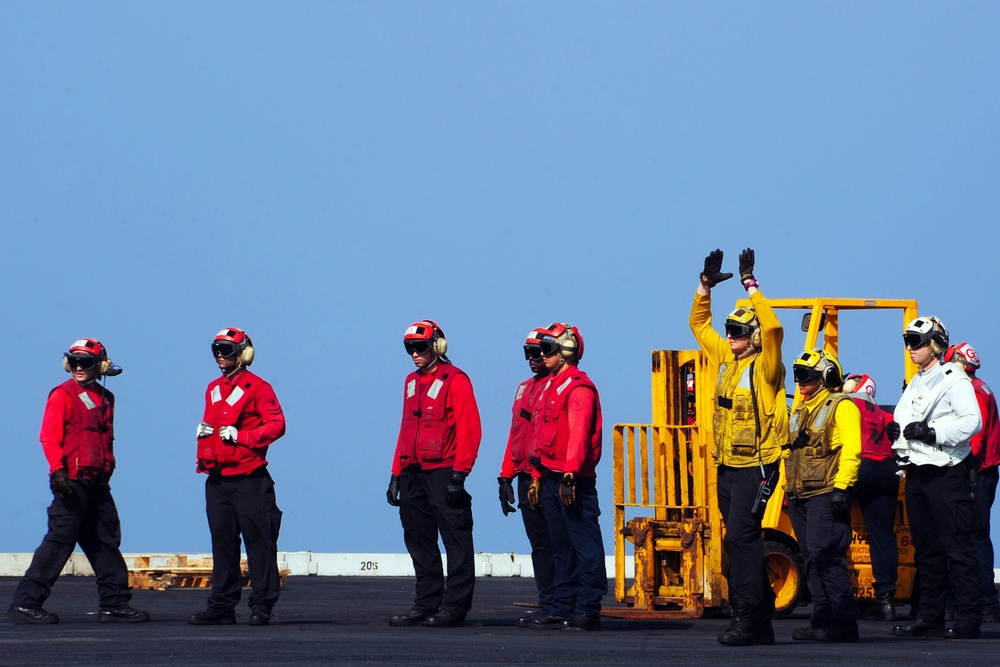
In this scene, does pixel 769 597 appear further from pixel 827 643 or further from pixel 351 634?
pixel 351 634

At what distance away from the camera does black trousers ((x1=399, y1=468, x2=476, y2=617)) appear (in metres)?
12.0

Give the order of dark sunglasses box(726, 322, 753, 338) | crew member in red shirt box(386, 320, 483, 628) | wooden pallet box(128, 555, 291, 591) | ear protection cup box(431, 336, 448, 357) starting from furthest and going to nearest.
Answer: wooden pallet box(128, 555, 291, 591)
ear protection cup box(431, 336, 448, 357)
crew member in red shirt box(386, 320, 483, 628)
dark sunglasses box(726, 322, 753, 338)

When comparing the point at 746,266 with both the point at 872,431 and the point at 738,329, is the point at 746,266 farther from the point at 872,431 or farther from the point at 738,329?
the point at 872,431

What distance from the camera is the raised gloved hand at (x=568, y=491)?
1158 cm

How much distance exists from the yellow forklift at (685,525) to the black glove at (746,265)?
2727mm

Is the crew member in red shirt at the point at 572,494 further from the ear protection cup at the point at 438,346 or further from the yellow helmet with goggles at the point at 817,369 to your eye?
the yellow helmet with goggles at the point at 817,369

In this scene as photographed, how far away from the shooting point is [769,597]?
10672mm

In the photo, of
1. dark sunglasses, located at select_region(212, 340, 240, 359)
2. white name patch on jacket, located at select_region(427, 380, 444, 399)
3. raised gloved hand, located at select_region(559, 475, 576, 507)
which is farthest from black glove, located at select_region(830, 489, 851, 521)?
dark sunglasses, located at select_region(212, 340, 240, 359)

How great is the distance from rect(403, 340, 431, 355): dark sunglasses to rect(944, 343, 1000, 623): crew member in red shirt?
13.6 feet

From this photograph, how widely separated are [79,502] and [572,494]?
3652 mm

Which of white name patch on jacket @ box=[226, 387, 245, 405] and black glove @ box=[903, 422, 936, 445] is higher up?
white name patch on jacket @ box=[226, 387, 245, 405]

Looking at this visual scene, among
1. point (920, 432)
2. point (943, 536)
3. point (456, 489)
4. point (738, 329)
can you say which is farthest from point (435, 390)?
point (943, 536)

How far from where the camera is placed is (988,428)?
13.7m

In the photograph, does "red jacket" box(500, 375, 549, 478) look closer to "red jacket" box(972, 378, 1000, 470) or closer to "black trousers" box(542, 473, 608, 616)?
"black trousers" box(542, 473, 608, 616)
